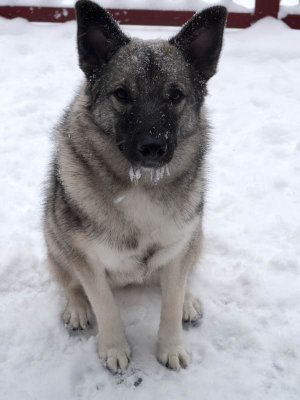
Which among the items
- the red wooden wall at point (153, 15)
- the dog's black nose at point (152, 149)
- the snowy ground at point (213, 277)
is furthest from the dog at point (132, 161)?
the red wooden wall at point (153, 15)

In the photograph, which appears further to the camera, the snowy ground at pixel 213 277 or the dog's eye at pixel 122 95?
the snowy ground at pixel 213 277

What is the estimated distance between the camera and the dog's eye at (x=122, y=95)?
2.27 m

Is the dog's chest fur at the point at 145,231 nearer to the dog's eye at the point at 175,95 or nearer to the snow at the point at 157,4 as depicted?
the dog's eye at the point at 175,95

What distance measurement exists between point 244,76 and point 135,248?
→ 165 inches

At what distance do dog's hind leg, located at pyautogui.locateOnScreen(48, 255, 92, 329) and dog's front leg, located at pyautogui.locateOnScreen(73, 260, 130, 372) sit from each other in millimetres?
237

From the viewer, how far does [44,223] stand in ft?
10.0

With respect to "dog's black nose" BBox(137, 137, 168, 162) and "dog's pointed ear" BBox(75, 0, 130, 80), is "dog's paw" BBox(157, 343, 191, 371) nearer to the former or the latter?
"dog's black nose" BBox(137, 137, 168, 162)

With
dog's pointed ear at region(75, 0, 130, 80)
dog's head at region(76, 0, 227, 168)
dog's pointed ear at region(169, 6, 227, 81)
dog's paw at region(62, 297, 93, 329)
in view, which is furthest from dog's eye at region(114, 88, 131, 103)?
dog's paw at region(62, 297, 93, 329)

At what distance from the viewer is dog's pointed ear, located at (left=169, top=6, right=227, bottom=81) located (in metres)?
2.34

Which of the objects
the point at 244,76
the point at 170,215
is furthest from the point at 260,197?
the point at 244,76

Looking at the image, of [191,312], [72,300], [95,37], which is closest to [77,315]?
[72,300]

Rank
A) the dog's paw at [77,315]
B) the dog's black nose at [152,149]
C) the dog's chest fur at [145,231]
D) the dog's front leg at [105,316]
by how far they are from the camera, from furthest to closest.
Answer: the dog's paw at [77,315] → the dog's front leg at [105,316] → the dog's chest fur at [145,231] → the dog's black nose at [152,149]

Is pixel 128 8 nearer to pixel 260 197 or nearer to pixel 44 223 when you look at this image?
pixel 260 197

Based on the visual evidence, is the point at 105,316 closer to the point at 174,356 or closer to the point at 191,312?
the point at 174,356
